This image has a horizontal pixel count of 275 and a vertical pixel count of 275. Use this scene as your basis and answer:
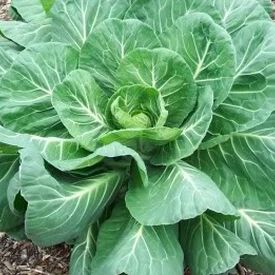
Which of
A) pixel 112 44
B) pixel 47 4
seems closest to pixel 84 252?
pixel 112 44

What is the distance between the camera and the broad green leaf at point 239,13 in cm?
219

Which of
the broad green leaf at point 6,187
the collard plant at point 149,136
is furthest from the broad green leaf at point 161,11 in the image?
the broad green leaf at point 6,187

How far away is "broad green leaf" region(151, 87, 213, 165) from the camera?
1.90 metres

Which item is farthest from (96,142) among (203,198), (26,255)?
(26,255)

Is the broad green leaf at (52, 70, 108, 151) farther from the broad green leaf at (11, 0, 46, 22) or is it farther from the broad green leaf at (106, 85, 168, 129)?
the broad green leaf at (11, 0, 46, 22)

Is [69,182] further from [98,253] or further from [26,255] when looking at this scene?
[26,255]

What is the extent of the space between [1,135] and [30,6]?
841 mm

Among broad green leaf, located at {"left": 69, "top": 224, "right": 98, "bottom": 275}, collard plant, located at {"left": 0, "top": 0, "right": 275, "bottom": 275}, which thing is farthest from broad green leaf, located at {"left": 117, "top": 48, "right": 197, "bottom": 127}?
broad green leaf, located at {"left": 69, "top": 224, "right": 98, "bottom": 275}

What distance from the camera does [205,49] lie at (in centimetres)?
201

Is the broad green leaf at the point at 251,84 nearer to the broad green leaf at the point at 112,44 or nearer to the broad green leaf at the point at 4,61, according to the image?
the broad green leaf at the point at 112,44

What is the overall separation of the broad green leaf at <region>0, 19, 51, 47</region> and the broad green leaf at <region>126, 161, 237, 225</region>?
689 mm

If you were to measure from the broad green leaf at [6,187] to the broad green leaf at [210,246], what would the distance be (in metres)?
0.58

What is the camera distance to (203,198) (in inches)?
68.7

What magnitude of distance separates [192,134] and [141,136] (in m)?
Result: 0.16
